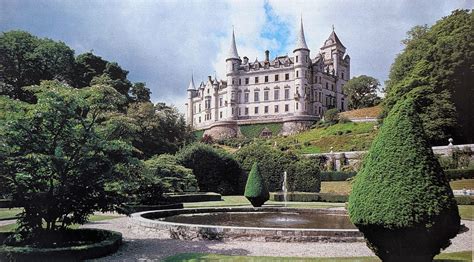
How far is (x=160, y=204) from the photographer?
22.8 m

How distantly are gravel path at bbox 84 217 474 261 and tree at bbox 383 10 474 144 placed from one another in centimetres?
2824

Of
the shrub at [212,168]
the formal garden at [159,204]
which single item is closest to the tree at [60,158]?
the formal garden at [159,204]

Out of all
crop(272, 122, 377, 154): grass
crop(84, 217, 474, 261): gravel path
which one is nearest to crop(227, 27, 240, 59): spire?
crop(272, 122, 377, 154): grass

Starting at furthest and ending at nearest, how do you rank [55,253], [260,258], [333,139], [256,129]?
[256,129]
[333,139]
[260,258]
[55,253]

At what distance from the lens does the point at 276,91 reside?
261 ft

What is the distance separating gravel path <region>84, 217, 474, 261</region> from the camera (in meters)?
10.0

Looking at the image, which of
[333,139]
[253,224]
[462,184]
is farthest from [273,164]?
[333,139]

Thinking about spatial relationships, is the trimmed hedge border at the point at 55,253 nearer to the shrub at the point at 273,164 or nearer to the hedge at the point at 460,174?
the shrub at the point at 273,164

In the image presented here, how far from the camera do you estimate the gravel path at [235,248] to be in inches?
394

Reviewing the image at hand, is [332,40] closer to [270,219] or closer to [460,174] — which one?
[460,174]

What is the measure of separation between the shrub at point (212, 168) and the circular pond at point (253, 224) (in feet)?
53.4

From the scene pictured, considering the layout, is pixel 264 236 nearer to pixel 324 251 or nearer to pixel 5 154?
pixel 324 251

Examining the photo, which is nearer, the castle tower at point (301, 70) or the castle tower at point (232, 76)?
the castle tower at point (301, 70)

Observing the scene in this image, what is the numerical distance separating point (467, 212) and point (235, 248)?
14481mm
